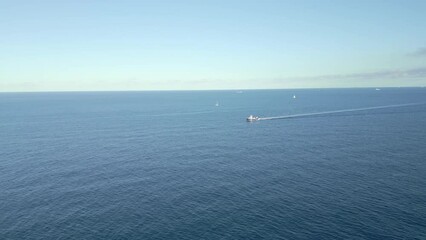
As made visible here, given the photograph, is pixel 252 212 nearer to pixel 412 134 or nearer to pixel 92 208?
pixel 92 208

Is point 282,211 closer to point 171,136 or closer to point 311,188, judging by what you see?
point 311,188

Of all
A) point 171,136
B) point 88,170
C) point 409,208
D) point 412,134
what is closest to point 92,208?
point 88,170

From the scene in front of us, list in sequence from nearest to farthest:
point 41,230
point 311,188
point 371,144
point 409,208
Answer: point 41,230 → point 409,208 → point 311,188 → point 371,144

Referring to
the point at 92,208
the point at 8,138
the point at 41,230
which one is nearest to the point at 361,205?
the point at 92,208

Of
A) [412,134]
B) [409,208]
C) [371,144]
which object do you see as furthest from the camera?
[412,134]

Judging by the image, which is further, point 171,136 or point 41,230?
point 171,136

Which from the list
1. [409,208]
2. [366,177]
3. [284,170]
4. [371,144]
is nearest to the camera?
[409,208]

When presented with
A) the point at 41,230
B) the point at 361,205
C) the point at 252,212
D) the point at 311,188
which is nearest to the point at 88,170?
the point at 41,230

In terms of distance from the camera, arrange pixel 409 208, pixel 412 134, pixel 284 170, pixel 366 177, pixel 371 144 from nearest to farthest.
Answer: pixel 409 208, pixel 366 177, pixel 284 170, pixel 371 144, pixel 412 134

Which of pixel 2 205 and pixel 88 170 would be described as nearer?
pixel 2 205
